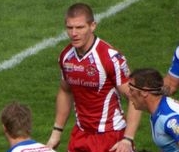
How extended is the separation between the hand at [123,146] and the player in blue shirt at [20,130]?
4.68 ft

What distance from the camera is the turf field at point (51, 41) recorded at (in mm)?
13516

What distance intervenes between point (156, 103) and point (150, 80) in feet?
0.64

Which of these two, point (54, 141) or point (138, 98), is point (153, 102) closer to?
point (138, 98)

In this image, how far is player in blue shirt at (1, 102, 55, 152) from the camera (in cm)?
752

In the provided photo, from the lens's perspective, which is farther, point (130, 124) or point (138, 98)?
point (130, 124)

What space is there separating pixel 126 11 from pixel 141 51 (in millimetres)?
2273

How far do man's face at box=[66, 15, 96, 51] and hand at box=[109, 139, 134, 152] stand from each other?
0.94 meters

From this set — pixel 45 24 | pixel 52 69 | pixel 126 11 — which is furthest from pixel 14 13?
pixel 52 69

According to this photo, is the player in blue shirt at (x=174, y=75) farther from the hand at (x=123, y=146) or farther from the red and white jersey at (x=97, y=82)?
the hand at (x=123, y=146)

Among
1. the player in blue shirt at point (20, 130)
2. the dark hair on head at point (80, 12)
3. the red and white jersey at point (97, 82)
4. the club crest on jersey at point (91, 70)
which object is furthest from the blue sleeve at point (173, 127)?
the dark hair on head at point (80, 12)

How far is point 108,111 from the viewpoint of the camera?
30.5 ft

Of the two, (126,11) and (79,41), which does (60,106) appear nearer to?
(79,41)

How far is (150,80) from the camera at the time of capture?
815cm

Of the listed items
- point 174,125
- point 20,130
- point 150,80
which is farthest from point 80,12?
point 20,130
